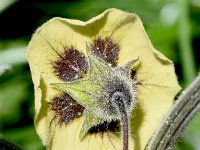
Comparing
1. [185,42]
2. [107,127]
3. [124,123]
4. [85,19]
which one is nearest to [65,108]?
[107,127]

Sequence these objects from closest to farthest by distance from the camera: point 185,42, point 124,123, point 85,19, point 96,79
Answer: point 124,123, point 96,79, point 185,42, point 85,19

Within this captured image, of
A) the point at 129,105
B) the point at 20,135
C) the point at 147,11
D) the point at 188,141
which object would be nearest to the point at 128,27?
the point at 129,105

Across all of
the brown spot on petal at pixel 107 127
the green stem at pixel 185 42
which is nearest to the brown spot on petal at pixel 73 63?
the brown spot on petal at pixel 107 127

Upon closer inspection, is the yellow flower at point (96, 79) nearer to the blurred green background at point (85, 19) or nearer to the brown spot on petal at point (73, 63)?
the brown spot on petal at point (73, 63)

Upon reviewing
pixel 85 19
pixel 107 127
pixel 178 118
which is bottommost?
pixel 85 19

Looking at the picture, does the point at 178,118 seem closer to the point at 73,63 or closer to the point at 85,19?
the point at 73,63

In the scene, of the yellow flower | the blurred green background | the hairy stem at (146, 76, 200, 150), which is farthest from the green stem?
the hairy stem at (146, 76, 200, 150)

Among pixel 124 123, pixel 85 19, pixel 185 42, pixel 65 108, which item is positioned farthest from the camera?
pixel 85 19
